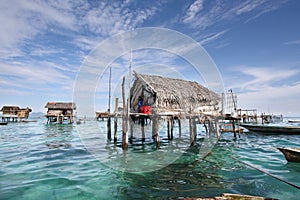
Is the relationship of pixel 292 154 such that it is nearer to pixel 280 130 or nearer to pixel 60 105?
pixel 280 130

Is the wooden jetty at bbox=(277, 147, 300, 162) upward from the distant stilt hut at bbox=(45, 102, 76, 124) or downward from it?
downward

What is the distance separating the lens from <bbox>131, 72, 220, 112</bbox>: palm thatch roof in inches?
568

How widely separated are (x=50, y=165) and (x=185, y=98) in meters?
10.9

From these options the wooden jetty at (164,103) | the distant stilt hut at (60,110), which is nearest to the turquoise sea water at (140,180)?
the wooden jetty at (164,103)

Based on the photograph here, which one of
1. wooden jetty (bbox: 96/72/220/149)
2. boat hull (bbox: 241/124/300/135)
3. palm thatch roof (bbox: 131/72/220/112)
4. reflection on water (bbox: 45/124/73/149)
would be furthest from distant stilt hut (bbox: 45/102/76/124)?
boat hull (bbox: 241/124/300/135)

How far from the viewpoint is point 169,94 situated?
14805 mm

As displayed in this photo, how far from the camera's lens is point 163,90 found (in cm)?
1473

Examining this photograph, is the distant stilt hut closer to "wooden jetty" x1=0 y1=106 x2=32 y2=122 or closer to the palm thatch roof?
"wooden jetty" x1=0 y1=106 x2=32 y2=122

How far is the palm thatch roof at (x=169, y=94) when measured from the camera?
1442 centimetres

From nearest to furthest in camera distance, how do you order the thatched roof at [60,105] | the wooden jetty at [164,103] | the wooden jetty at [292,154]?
the wooden jetty at [292,154]
the wooden jetty at [164,103]
the thatched roof at [60,105]

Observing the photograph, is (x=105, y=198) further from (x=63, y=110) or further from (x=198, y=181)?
(x=63, y=110)

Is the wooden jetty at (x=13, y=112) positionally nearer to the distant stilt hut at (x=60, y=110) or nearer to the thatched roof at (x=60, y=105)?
the distant stilt hut at (x=60, y=110)

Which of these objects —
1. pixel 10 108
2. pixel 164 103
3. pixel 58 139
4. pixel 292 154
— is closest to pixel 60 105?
pixel 10 108

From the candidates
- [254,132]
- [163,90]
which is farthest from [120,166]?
[254,132]
